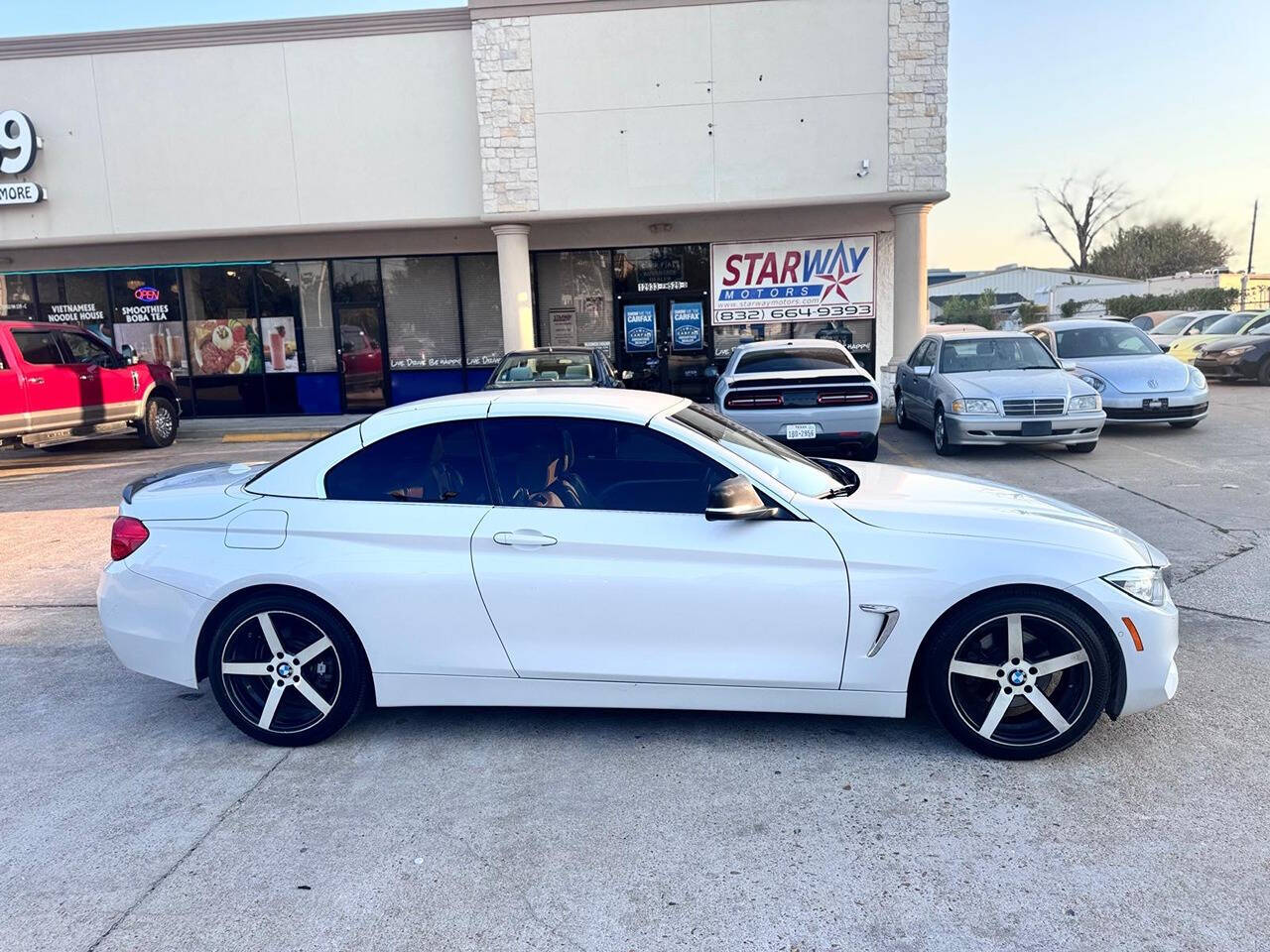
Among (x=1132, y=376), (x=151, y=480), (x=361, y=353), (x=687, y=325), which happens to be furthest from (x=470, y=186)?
(x=151, y=480)

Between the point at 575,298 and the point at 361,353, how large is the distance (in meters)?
4.35

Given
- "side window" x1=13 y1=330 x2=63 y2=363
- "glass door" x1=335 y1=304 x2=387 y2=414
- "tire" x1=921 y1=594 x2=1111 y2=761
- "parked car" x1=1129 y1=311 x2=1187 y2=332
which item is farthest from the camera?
"parked car" x1=1129 y1=311 x2=1187 y2=332

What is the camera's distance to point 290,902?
3074 millimetres

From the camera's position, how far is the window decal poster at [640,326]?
17844 millimetres

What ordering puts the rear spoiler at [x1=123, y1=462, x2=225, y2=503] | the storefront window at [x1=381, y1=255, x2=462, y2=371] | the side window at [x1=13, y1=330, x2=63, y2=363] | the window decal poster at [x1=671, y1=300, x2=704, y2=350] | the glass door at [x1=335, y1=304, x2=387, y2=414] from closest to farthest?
the rear spoiler at [x1=123, y1=462, x2=225, y2=503]
the side window at [x1=13, y1=330, x2=63, y2=363]
the window decal poster at [x1=671, y1=300, x2=704, y2=350]
the storefront window at [x1=381, y1=255, x2=462, y2=371]
the glass door at [x1=335, y1=304, x2=387, y2=414]

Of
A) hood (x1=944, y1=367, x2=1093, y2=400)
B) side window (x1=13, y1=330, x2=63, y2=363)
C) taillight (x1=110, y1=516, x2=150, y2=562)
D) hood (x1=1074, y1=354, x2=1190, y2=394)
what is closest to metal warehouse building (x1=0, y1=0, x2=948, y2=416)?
hood (x1=1074, y1=354, x2=1190, y2=394)

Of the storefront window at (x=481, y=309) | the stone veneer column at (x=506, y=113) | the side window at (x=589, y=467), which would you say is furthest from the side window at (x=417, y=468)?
the storefront window at (x=481, y=309)

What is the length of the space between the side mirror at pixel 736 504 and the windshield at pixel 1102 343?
37.5 feet

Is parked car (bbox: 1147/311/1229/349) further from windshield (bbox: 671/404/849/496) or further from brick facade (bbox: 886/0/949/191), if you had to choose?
windshield (bbox: 671/404/849/496)

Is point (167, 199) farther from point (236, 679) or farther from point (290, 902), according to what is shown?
point (290, 902)

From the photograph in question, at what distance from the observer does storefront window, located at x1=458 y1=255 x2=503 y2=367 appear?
59.5 feet

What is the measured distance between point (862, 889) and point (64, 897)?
2666 mm

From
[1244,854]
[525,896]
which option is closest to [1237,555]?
[1244,854]

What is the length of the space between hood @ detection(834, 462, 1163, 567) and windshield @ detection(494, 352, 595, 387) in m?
7.29
